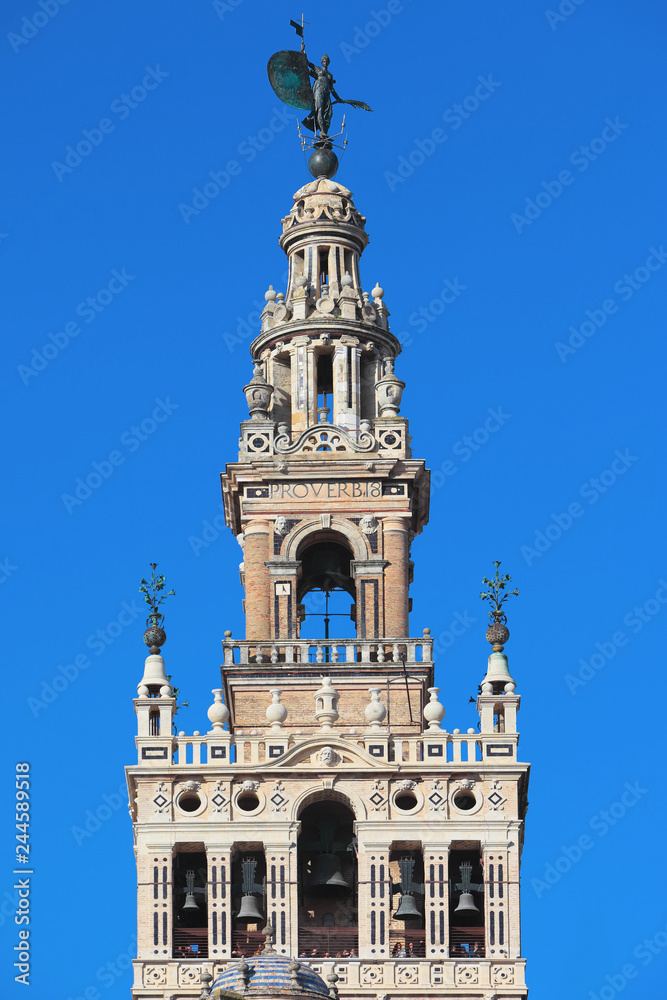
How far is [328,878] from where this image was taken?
8038 centimetres

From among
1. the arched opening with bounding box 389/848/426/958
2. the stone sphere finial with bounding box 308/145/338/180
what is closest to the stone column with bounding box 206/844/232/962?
the arched opening with bounding box 389/848/426/958

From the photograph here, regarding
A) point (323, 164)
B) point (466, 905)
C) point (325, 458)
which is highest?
point (323, 164)

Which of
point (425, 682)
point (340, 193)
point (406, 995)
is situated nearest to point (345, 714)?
point (425, 682)

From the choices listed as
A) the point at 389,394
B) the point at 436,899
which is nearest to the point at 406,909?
the point at 436,899

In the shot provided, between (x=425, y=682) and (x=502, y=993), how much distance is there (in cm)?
868

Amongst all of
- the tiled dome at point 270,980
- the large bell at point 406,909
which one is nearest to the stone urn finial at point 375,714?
the large bell at point 406,909

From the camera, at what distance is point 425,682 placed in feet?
274

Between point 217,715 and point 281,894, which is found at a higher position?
point 217,715

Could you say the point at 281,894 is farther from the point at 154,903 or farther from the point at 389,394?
the point at 389,394

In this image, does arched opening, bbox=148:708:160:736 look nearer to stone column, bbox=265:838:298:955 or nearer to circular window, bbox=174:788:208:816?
A: circular window, bbox=174:788:208:816

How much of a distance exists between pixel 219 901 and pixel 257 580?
935cm

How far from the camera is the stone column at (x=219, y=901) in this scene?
259 ft

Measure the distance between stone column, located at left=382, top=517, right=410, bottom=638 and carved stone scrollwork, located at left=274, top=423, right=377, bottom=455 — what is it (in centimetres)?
208

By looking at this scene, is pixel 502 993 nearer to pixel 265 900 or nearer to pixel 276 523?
pixel 265 900
